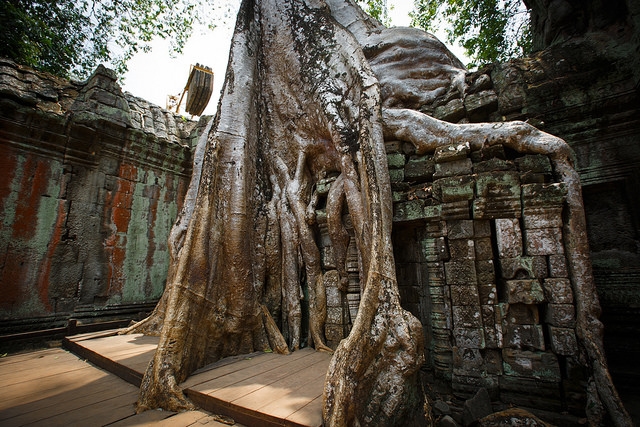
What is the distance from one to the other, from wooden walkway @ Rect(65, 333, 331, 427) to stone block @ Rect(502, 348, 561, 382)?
134cm

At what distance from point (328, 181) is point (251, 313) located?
1577mm

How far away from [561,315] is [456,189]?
3.78ft

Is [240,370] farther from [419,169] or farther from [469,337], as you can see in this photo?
[419,169]

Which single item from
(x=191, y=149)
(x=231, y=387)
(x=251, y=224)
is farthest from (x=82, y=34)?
(x=231, y=387)

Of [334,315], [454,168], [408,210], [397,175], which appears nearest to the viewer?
[454,168]

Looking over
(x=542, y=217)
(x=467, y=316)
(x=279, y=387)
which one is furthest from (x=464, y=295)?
(x=279, y=387)

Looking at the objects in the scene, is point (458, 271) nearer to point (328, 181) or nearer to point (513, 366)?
point (513, 366)

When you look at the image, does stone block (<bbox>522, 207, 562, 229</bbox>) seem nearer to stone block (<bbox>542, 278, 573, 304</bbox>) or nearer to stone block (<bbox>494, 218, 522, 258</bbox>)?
stone block (<bbox>494, 218, 522, 258</bbox>)

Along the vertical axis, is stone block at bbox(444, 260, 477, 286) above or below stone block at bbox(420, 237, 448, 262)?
below

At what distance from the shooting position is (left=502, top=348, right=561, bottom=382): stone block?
6.68 ft

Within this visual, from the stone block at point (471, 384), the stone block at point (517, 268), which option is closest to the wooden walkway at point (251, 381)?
the stone block at point (471, 384)

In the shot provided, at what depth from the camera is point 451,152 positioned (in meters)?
2.68

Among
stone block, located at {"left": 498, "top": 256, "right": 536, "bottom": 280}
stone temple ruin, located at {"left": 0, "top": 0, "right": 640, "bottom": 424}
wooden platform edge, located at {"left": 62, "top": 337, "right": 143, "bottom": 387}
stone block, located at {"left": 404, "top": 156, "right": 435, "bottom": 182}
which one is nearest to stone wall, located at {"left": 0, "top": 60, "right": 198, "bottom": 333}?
stone temple ruin, located at {"left": 0, "top": 0, "right": 640, "bottom": 424}

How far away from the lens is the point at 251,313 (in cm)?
285
